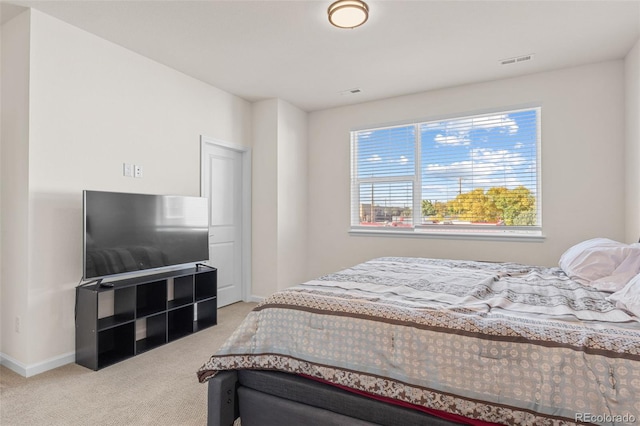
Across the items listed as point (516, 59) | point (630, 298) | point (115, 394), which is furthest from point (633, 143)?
point (115, 394)

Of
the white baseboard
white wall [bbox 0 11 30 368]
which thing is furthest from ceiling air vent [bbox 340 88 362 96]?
the white baseboard

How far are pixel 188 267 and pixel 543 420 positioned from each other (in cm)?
328

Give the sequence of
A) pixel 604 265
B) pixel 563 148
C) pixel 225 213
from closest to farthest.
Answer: pixel 604 265, pixel 563 148, pixel 225 213

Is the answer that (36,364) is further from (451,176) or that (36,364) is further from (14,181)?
(451,176)

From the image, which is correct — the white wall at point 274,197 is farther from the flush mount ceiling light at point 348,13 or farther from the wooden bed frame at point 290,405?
the wooden bed frame at point 290,405

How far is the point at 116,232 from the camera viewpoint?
2752 mm

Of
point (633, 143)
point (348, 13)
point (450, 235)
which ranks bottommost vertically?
point (450, 235)

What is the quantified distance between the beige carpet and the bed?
0.60 m

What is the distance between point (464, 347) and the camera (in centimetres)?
132

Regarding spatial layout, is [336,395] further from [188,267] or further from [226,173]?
[226,173]

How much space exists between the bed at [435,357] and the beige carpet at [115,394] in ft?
1.97

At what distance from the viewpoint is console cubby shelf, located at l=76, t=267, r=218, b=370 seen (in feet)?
8.55

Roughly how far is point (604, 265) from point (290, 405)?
2.14 metres

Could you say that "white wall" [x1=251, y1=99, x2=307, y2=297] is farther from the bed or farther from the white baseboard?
the bed
